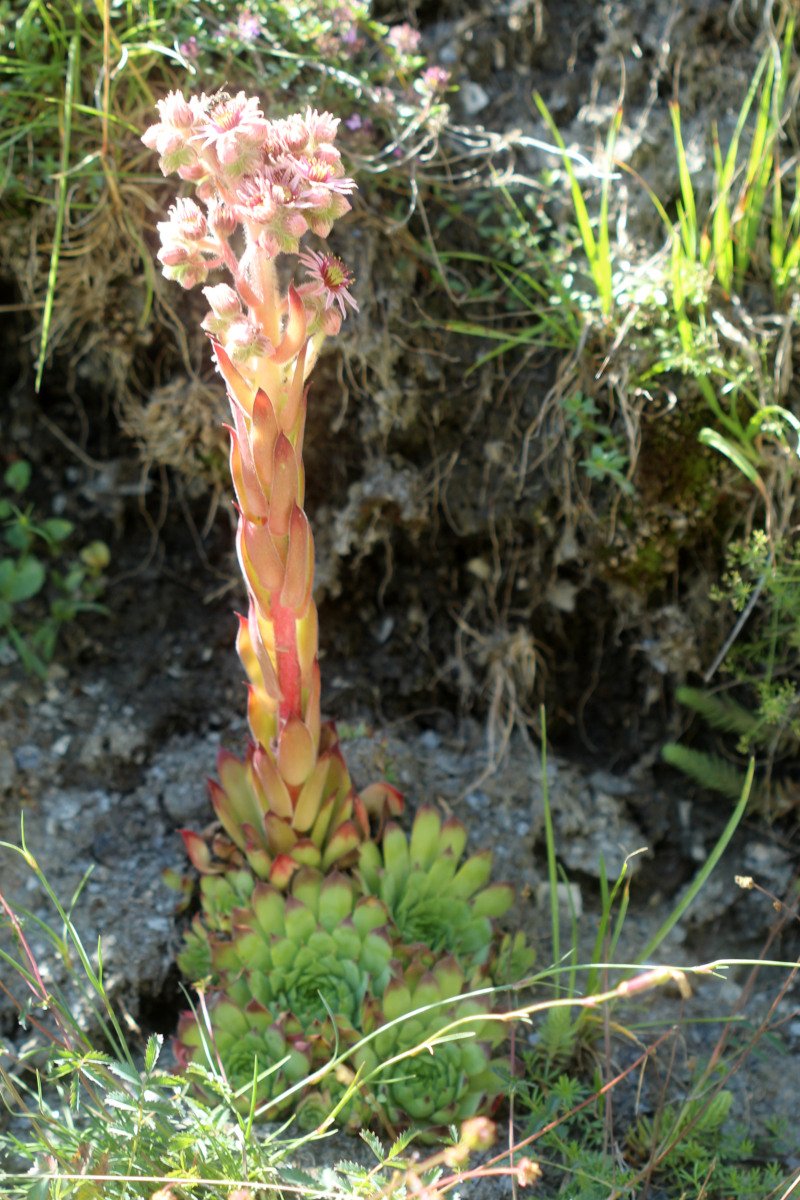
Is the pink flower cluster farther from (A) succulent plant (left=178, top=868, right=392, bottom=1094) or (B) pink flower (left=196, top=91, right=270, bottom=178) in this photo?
(A) succulent plant (left=178, top=868, right=392, bottom=1094)

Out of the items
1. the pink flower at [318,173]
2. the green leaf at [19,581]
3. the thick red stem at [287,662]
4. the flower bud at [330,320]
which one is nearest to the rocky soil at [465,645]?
the green leaf at [19,581]

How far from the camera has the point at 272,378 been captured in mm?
1811

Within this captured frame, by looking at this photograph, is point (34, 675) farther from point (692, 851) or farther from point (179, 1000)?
point (692, 851)

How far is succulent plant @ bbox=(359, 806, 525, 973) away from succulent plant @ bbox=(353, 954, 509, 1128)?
193 millimetres

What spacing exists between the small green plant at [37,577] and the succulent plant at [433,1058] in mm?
1275

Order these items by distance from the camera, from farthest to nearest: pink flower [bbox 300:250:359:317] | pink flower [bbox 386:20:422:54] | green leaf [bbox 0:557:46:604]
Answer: green leaf [bbox 0:557:46:604]
pink flower [bbox 386:20:422:54]
pink flower [bbox 300:250:359:317]

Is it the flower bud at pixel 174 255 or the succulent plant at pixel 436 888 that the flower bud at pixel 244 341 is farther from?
the succulent plant at pixel 436 888

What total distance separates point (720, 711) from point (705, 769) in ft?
0.48

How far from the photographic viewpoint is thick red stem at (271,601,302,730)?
1.98 metres

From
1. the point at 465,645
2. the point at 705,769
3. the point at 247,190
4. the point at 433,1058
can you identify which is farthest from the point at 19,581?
the point at 705,769

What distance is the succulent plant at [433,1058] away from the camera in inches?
75.6

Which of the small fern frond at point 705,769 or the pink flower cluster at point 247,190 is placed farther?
the small fern frond at point 705,769

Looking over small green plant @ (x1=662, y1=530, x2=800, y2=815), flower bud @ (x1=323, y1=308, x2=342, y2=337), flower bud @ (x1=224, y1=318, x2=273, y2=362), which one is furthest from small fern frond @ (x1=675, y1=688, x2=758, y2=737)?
flower bud @ (x1=224, y1=318, x2=273, y2=362)

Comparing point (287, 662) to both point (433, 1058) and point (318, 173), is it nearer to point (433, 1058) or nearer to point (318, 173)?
point (433, 1058)
